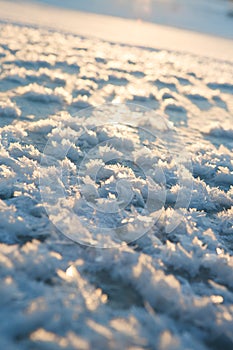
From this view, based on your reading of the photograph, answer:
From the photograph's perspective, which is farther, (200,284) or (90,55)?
(90,55)

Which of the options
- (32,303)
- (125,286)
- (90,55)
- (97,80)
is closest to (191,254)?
(125,286)

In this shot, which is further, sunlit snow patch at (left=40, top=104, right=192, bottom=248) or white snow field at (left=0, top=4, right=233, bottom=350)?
sunlit snow patch at (left=40, top=104, right=192, bottom=248)

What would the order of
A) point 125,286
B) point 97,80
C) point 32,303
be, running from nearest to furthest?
point 32,303 → point 125,286 → point 97,80

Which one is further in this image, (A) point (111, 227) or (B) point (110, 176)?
(B) point (110, 176)

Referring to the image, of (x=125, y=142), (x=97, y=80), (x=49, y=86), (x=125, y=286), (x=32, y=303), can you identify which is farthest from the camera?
(x=97, y=80)

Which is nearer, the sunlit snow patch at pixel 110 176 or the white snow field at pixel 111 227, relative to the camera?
the white snow field at pixel 111 227

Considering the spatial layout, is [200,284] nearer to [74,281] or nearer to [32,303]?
Result: [74,281]

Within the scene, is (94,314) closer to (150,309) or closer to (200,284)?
(150,309)
